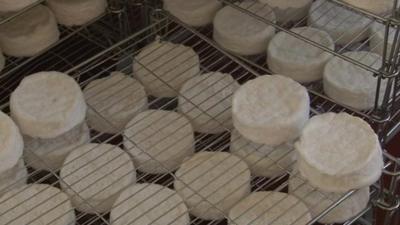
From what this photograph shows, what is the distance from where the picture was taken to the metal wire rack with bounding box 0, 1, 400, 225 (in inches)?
47.9

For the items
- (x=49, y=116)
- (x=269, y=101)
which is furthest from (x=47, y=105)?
(x=269, y=101)

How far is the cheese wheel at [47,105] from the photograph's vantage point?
46.9 inches

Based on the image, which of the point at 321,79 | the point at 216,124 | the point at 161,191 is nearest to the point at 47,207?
the point at 161,191

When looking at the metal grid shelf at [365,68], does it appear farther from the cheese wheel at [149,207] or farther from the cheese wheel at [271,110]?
the cheese wheel at [149,207]

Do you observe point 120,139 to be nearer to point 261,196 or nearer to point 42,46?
point 42,46

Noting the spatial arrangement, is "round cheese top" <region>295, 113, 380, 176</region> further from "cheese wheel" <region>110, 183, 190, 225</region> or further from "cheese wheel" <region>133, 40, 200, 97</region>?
"cheese wheel" <region>133, 40, 200, 97</region>

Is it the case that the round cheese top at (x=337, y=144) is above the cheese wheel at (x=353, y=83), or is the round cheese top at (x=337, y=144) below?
above

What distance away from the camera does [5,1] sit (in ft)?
3.92

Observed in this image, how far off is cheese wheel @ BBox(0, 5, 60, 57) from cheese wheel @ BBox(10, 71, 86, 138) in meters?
0.16

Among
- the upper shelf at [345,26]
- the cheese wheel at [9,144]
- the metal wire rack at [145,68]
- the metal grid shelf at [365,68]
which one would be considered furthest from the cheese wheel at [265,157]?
the cheese wheel at [9,144]

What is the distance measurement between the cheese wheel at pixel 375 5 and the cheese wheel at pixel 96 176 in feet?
1.59

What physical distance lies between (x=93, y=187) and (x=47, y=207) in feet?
Result: 0.28

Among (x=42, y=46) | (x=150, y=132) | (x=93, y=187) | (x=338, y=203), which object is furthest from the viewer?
(x=42, y=46)

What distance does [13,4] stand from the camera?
3.96 feet
